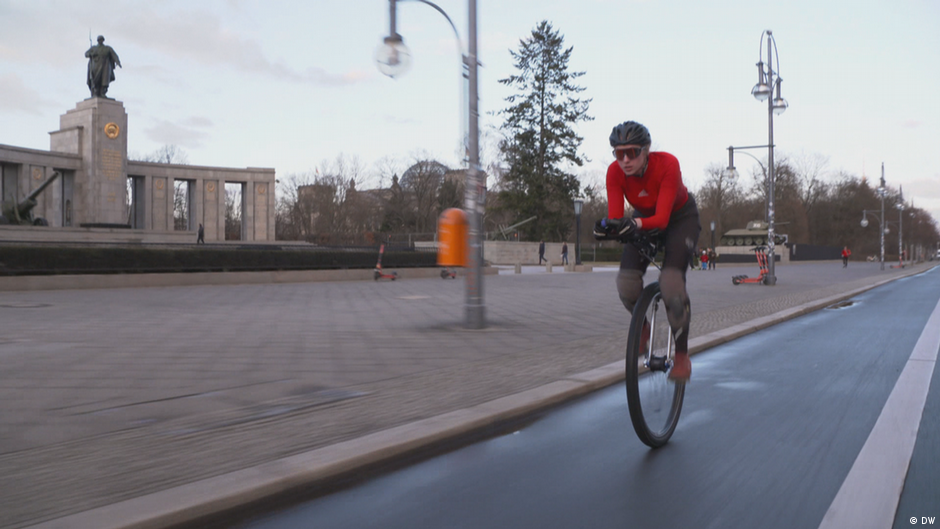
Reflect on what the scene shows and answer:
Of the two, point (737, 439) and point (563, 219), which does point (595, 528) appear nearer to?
point (737, 439)

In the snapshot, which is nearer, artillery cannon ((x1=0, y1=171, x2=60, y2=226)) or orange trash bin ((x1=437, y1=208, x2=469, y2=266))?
orange trash bin ((x1=437, y1=208, x2=469, y2=266))

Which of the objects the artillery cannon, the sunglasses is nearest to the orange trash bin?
the sunglasses

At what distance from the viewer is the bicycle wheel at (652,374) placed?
4195 millimetres

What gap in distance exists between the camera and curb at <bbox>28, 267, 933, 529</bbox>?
3.08 meters

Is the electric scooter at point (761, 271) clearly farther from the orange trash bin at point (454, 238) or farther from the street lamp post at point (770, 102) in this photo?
the orange trash bin at point (454, 238)

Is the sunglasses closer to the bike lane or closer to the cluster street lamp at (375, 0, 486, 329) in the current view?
the bike lane

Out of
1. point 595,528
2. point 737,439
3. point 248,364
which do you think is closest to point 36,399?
point 248,364

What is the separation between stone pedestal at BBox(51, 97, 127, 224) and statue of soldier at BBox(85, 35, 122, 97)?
2.33 ft

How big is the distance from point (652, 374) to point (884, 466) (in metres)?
A: 1.32

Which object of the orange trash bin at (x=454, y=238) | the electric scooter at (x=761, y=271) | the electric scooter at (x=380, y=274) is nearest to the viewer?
the orange trash bin at (x=454, y=238)

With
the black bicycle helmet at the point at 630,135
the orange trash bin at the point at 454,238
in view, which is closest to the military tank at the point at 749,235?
the orange trash bin at the point at 454,238

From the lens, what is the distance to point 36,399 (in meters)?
5.49

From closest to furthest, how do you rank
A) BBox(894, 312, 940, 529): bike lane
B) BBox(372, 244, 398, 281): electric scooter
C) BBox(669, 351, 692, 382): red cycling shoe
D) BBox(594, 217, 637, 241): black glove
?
BBox(894, 312, 940, 529): bike lane, BBox(594, 217, 637, 241): black glove, BBox(669, 351, 692, 382): red cycling shoe, BBox(372, 244, 398, 281): electric scooter

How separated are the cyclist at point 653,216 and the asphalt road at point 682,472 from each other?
69 centimetres
